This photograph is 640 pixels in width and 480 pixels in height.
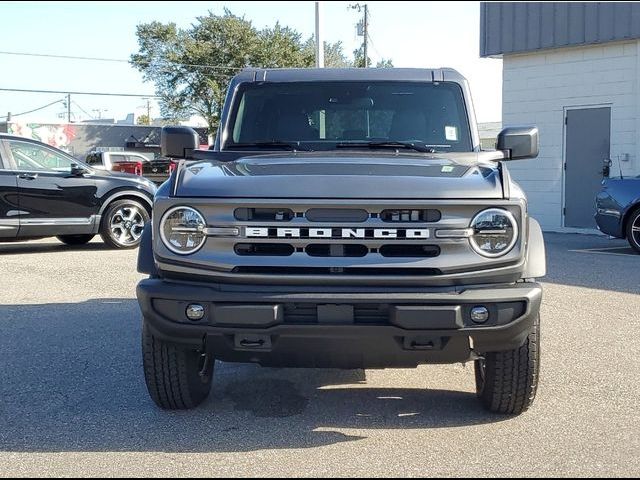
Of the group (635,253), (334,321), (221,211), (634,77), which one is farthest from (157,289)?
(634,77)

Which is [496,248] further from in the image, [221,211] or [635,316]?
[635,316]

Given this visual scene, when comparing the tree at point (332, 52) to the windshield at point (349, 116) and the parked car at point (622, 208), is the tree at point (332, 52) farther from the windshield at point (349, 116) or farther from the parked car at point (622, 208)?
the windshield at point (349, 116)

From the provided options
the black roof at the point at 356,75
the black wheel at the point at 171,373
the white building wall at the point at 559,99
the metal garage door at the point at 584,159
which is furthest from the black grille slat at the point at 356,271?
the metal garage door at the point at 584,159

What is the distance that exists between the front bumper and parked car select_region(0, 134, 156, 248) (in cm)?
831

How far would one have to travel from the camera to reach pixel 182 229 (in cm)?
405

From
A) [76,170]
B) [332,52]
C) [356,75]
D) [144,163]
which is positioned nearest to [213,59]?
[332,52]

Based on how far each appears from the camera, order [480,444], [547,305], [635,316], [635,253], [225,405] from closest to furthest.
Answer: [480,444]
[225,405]
[635,316]
[547,305]
[635,253]


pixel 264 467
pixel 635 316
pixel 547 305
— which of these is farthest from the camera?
pixel 547 305

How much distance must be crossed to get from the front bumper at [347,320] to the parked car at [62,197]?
27.3ft

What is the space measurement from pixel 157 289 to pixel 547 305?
4.92m

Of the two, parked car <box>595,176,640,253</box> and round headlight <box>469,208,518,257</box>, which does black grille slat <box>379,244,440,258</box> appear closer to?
round headlight <box>469,208,518,257</box>

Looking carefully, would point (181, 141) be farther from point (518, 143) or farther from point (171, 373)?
point (518, 143)

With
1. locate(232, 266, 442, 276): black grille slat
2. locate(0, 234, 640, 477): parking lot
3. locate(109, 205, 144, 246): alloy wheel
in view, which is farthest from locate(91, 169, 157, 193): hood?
locate(232, 266, 442, 276): black grille slat

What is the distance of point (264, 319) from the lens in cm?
385
